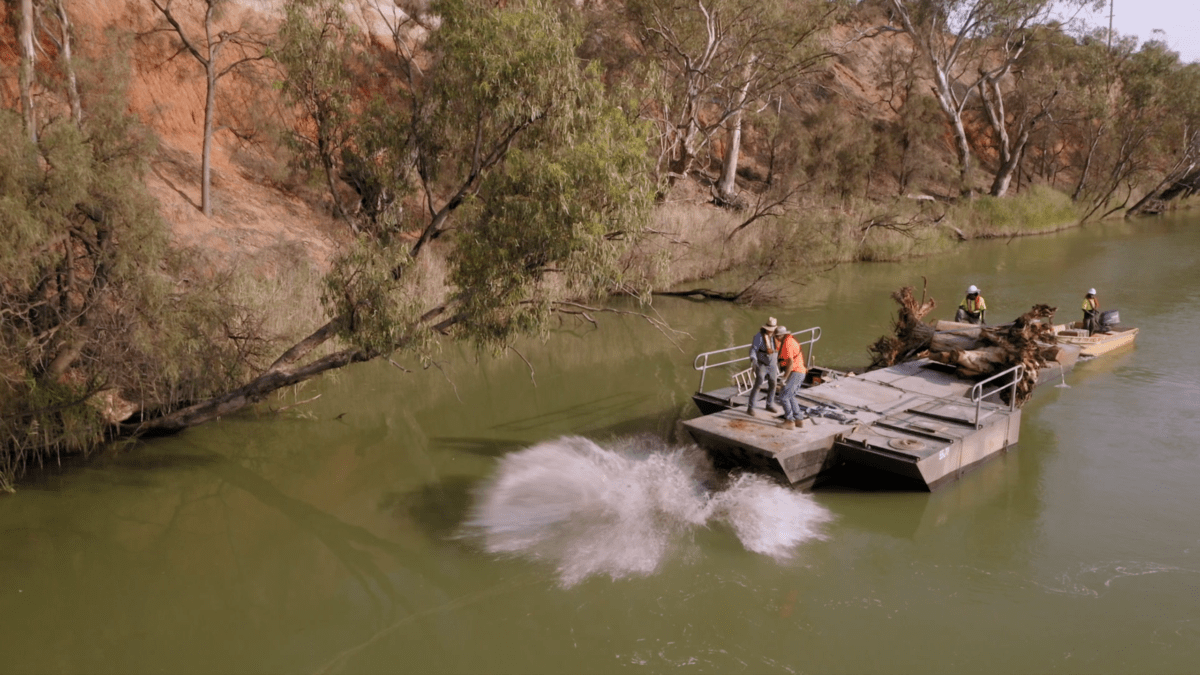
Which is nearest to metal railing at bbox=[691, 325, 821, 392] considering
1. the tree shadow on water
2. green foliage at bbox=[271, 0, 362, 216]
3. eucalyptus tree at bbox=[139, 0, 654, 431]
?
eucalyptus tree at bbox=[139, 0, 654, 431]

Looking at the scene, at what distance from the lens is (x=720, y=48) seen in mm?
36250

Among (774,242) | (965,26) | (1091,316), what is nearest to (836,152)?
(965,26)

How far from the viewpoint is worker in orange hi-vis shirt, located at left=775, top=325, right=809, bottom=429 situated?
14547mm

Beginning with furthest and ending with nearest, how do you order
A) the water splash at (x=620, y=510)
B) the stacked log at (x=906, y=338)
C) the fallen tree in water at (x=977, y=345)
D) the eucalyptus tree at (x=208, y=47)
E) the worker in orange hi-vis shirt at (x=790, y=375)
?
the eucalyptus tree at (x=208, y=47)
the stacked log at (x=906, y=338)
the fallen tree in water at (x=977, y=345)
the worker in orange hi-vis shirt at (x=790, y=375)
the water splash at (x=620, y=510)

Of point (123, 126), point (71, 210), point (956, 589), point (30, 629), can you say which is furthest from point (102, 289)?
point (956, 589)

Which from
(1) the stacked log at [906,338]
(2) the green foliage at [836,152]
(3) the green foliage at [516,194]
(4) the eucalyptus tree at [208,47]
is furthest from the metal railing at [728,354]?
(2) the green foliage at [836,152]

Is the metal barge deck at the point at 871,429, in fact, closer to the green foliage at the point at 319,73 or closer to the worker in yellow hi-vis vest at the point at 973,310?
the worker in yellow hi-vis vest at the point at 973,310

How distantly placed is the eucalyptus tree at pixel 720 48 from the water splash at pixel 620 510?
708 inches

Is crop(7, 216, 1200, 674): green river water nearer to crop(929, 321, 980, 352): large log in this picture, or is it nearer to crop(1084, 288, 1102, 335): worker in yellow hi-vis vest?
crop(929, 321, 980, 352): large log

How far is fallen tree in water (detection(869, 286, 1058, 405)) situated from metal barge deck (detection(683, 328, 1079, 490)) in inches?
13.2

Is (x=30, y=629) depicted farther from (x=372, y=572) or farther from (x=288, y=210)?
(x=288, y=210)

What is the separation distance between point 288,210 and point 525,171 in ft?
65.2

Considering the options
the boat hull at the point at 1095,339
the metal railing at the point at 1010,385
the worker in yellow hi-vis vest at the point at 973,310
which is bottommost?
the boat hull at the point at 1095,339

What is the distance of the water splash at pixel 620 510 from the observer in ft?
40.5
